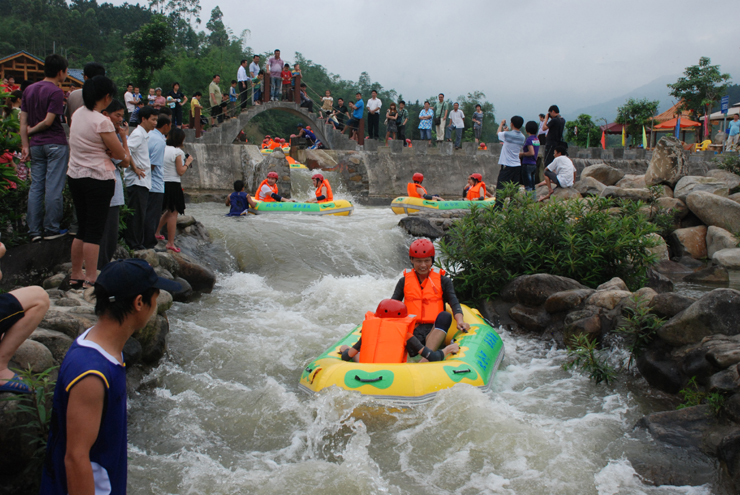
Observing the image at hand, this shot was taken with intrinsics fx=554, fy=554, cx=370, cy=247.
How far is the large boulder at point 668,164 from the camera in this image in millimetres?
12531

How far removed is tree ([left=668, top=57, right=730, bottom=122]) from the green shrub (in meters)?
24.2

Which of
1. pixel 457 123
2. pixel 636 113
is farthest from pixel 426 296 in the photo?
pixel 636 113

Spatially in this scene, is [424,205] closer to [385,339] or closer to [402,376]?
[385,339]

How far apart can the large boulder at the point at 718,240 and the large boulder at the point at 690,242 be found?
0.44 ft

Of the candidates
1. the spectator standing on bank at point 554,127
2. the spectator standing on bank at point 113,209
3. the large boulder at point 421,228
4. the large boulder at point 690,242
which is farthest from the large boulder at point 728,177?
the spectator standing on bank at point 113,209

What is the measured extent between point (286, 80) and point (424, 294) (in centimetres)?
1617

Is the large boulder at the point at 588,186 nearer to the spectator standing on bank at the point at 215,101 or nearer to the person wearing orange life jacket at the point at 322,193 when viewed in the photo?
the person wearing orange life jacket at the point at 322,193

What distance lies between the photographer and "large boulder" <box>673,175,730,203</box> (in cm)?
1195

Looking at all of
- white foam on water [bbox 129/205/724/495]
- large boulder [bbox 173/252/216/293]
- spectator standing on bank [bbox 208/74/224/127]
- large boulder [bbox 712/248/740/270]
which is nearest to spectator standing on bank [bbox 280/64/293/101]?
spectator standing on bank [bbox 208/74/224/127]

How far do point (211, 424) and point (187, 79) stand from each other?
41.1 meters

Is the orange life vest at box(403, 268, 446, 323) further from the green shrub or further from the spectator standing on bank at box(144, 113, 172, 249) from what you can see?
the spectator standing on bank at box(144, 113, 172, 249)

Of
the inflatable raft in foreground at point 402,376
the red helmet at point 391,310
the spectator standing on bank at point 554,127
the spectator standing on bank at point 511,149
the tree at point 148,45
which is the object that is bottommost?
the inflatable raft in foreground at point 402,376

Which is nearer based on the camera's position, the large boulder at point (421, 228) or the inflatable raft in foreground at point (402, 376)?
the inflatable raft in foreground at point (402, 376)

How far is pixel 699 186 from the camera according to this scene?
12.0 m
